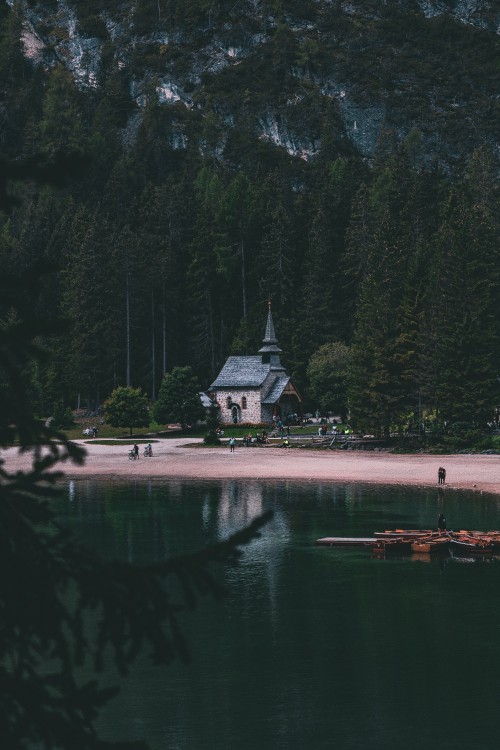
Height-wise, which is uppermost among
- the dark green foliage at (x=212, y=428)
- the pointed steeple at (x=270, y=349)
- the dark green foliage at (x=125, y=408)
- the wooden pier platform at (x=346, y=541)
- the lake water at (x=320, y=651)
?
the pointed steeple at (x=270, y=349)

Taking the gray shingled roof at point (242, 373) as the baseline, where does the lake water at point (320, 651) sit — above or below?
below

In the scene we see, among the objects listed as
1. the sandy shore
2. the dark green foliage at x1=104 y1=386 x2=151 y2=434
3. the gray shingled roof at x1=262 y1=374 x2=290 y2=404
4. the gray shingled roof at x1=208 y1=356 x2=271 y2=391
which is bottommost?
the sandy shore

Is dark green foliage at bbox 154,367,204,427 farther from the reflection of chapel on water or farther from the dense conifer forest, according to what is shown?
the dense conifer forest

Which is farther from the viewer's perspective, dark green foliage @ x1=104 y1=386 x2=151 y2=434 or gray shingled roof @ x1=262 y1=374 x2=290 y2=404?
gray shingled roof @ x1=262 y1=374 x2=290 y2=404

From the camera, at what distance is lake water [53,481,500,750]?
26.1 m

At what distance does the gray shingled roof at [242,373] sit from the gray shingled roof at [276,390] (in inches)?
58.0

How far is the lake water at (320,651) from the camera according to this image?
26141 millimetres

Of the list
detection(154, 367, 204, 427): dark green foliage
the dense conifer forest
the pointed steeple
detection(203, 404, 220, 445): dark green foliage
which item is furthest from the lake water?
the pointed steeple

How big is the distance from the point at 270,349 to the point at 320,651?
84.9 metres

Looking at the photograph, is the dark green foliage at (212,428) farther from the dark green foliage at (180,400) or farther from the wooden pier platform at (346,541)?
the wooden pier platform at (346,541)

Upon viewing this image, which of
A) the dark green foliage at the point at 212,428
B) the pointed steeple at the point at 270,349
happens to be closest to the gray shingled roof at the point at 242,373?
the pointed steeple at the point at 270,349

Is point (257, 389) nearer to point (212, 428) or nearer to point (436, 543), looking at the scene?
point (212, 428)

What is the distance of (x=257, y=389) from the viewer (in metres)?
113

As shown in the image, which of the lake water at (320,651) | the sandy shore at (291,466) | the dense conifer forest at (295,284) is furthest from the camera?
the dense conifer forest at (295,284)
